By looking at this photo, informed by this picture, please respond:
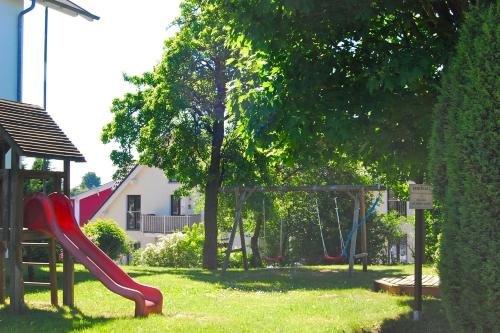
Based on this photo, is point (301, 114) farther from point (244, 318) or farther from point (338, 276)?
point (338, 276)

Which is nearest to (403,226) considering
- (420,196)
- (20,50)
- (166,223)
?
(166,223)

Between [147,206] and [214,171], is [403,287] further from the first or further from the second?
[147,206]

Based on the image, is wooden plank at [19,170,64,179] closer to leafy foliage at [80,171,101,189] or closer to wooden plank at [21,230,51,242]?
wooden plank at [21,230,51,242]

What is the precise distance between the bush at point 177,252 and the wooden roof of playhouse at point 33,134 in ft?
57.9

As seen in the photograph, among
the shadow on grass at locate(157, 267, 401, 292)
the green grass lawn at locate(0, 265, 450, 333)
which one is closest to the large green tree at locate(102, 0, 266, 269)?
the shadow on grass at locate(157, 267, 401, 292)

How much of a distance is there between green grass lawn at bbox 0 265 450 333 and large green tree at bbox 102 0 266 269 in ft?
23.4

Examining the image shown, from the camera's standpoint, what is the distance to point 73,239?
11.1m

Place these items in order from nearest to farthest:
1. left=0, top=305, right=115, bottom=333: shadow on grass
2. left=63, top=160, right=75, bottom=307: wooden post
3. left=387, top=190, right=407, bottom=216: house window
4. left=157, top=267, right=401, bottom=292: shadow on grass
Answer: left=0, top=305, right=115, bottom=333: shadow on grass → left=63, top=160, right=75, bottom=307: wooden post → left=157, top=267, right=401, bottom=292: shadow on grass → left=387, top=190, right=407, bottom=216: house window

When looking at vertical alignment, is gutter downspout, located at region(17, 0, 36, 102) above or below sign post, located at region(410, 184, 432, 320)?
above

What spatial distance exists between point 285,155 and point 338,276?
7.67m

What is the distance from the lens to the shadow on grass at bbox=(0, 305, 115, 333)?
349 inches

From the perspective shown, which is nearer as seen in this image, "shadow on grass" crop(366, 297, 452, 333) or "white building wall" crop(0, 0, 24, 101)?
"shadow on grass" crop(366, 297, 452, 333)

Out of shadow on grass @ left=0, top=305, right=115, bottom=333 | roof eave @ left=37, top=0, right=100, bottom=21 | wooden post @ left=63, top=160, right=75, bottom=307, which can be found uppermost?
roof eave @ left=37, top=0, right=100, bottom=21

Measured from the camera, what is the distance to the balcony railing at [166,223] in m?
43.7
